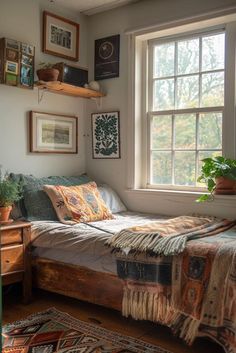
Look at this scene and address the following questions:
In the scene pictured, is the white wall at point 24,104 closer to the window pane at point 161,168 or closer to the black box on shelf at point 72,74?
the black box on shelf at point 72,74

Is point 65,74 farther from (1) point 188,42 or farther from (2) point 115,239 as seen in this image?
(2) point 115,239

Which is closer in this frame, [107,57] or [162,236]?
[162,236]

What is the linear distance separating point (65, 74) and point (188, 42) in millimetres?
1144

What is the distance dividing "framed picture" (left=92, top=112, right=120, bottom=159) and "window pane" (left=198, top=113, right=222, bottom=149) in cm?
82

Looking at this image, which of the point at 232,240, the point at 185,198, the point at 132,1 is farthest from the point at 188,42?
the point at 232,240

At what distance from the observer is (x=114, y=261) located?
95.3 inches

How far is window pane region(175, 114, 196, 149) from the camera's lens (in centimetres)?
339

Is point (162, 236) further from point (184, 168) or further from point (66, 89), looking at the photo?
point (66, 89)

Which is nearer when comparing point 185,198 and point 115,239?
point 115,239

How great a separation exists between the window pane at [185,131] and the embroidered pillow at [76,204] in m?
0.90

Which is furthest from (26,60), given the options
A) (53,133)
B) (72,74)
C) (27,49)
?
(53,133)

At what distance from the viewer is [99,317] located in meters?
2.57

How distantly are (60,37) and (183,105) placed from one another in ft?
4.37

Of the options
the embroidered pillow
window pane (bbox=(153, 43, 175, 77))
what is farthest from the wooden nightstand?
window pane (bbox=(153, 43, 175, 77))
